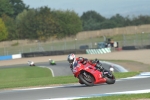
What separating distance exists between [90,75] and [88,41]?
5390 cm

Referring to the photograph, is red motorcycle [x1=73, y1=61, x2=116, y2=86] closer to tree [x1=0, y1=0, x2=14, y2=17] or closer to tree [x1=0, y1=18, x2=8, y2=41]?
tree [x1=0, y1=18, x2=8, y2=41]

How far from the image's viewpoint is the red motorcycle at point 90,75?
13906 millimetres

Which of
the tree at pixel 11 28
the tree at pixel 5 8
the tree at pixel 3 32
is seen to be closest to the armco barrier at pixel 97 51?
the tree at pixel 3 32

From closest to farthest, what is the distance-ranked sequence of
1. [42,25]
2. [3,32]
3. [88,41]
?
[88,41], [3,32], [42,25]

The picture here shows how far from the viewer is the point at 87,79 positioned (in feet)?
46.4

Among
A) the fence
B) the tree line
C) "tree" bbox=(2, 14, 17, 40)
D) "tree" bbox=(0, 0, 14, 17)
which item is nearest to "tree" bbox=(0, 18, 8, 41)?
the tree line

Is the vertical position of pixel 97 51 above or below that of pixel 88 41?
below

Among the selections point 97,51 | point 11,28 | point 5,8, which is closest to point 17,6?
point 5,8

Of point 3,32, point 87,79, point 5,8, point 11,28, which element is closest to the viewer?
point 87,79

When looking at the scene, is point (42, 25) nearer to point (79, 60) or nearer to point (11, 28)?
point (11, 28)

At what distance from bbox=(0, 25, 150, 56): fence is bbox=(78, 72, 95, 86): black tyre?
41453mm

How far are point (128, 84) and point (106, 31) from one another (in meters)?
67.6

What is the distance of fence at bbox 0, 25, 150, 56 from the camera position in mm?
60750

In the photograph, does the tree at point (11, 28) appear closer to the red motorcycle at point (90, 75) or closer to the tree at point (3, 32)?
the tree at point (3, 32)
